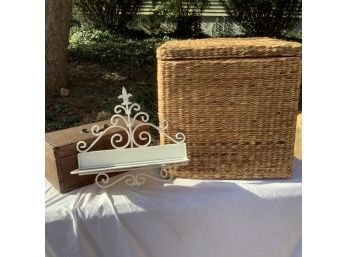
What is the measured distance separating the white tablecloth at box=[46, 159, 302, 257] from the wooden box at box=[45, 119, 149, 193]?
0.03m

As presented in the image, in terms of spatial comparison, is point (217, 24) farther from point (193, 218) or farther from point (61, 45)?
point (193, 218)

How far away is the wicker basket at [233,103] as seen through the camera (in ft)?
3.43

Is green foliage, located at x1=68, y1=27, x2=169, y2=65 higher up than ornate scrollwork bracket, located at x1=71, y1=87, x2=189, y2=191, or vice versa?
green foliage, located at x1=68, y1=27, x2=169, y2=65

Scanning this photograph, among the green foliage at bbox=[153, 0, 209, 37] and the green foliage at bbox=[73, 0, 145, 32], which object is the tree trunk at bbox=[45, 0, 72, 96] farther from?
the green foliage at bbox=[153, 0, 209, 37]

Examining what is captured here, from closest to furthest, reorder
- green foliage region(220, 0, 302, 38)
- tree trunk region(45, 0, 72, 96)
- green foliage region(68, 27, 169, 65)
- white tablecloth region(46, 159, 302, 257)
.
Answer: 1. white tablecloth region(46, 159, 302, 257)
2. tree trunk region(45, 0, 72, 96)
3. green foliage region(68, 27, 169, 65)
4. green foliage region(220, 0, 302, 38)

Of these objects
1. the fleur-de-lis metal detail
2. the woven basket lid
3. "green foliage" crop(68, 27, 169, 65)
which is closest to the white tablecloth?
the fleur-de-lis metal detail

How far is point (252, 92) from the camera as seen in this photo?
1.07 metres

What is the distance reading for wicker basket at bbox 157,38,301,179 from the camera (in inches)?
41.2

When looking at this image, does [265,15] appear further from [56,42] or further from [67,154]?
[67,154]

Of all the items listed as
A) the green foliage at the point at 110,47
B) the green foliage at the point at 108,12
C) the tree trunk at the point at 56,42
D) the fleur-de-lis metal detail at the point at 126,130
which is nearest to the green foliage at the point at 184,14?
the green foliage at the point at 108,12

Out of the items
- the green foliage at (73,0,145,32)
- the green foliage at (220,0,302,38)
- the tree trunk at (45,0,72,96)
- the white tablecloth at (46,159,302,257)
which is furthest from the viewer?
the green foliage at (73,0,145,32)

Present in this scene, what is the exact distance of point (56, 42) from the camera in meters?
3.04

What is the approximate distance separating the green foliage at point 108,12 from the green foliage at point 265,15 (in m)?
1.32

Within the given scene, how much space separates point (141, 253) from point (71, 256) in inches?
7.1
